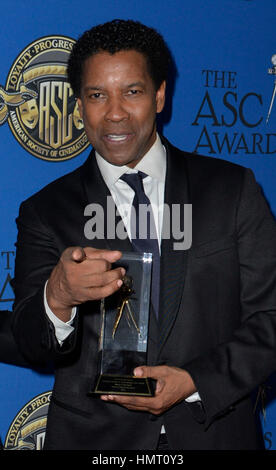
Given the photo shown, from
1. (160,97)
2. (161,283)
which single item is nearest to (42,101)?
(160,97)

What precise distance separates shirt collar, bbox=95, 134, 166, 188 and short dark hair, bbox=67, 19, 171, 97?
181mm

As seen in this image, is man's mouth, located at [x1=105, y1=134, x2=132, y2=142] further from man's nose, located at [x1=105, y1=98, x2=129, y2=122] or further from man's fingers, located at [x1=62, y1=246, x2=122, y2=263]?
man's fingers, located at [x1=62, y1=246, x2=122, y2=263]

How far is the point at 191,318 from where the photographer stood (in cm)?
142

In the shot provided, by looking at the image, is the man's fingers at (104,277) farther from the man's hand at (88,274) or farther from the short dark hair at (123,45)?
the short dark hair at (123,45)

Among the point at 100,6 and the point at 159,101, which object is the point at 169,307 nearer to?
the point at 159,101

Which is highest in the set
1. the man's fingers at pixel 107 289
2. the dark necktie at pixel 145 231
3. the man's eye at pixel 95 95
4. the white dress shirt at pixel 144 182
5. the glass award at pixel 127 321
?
the man's eye at pixel 95 95

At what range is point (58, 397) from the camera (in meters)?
1.50

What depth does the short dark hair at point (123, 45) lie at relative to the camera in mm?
1464

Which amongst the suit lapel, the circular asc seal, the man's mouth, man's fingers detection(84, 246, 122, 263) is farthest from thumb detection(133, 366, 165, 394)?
the circular asc seal

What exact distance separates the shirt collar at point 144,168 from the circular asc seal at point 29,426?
2.95ft

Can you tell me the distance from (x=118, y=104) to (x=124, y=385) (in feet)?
2.19

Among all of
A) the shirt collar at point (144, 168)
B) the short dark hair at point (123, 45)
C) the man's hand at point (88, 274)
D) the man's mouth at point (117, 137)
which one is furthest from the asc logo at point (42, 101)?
the man's hand at point (88, 274)

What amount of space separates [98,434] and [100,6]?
1.36 m

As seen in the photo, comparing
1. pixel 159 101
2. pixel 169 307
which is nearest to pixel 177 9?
pixel 159 101
